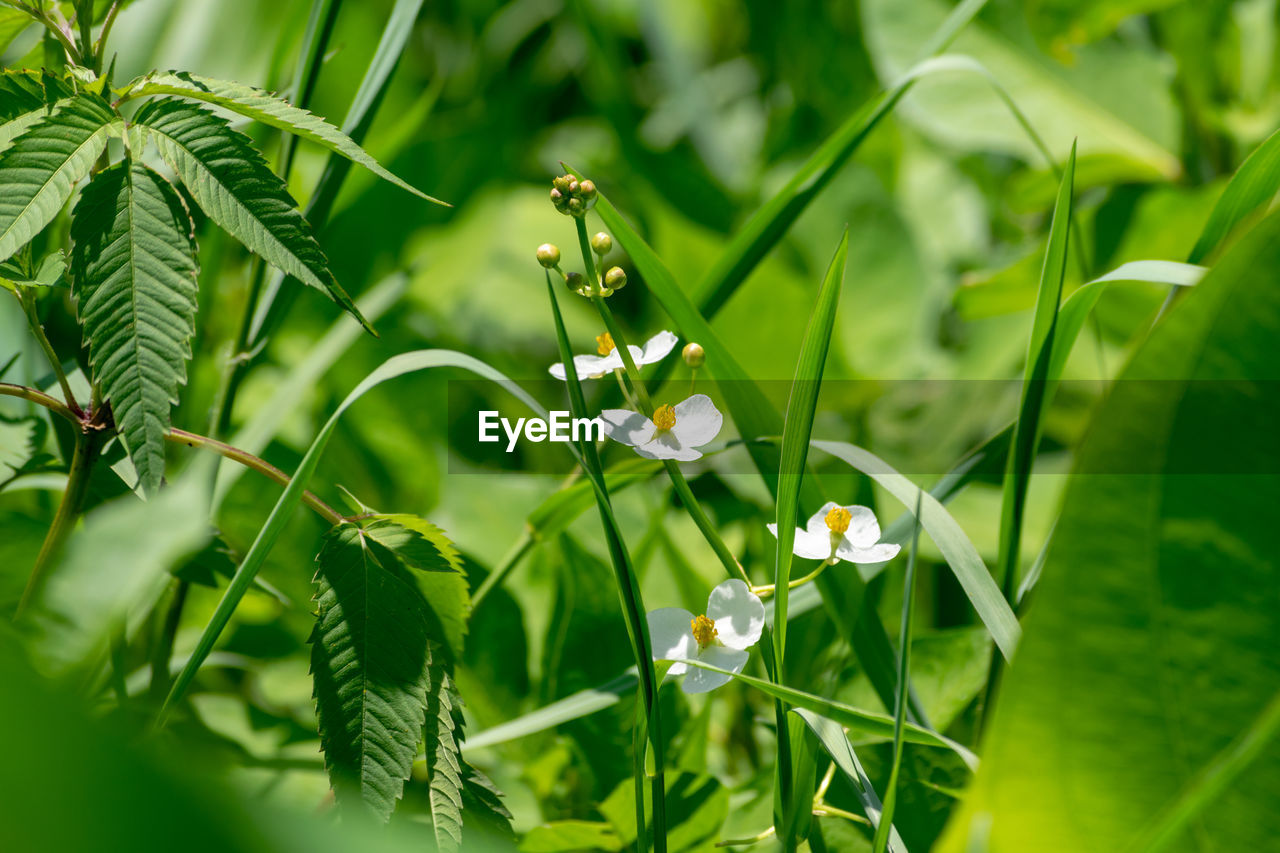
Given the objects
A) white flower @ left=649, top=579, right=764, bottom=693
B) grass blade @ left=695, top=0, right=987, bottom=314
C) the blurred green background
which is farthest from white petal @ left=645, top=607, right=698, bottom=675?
grass blade @ left=695, top=0, right=987, bottom=314

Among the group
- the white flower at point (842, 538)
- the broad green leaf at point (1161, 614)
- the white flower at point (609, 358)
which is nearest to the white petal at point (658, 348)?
the white flower at point (609, 358)

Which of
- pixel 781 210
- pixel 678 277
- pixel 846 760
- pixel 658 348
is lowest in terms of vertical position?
pixel 846 760

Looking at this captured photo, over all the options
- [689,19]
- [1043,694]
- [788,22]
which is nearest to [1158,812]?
[1043,694]

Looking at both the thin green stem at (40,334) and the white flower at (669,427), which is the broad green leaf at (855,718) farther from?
the thin green stem at (40,334)

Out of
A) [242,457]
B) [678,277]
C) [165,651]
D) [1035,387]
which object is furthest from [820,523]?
[678,277]

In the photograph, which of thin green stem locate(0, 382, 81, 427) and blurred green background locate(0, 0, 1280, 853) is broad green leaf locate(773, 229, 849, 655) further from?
thin green stem locate(0, 382, 81, 427)

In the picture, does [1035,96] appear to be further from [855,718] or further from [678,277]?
[855,718]
